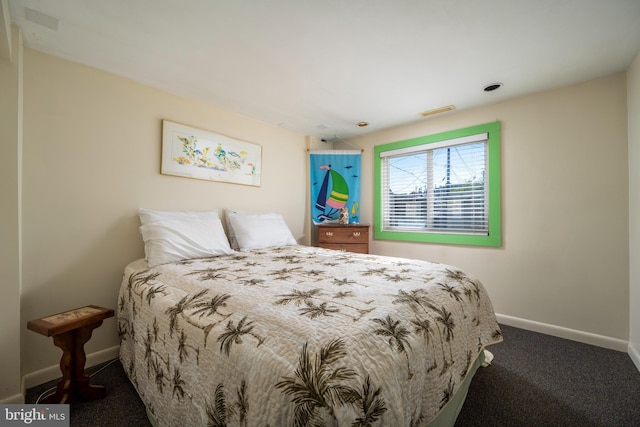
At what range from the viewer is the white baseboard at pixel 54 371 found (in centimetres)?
169

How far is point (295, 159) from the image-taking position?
366cm

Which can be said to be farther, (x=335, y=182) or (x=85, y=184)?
(x=335, y=182)

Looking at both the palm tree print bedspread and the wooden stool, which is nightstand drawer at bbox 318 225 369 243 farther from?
the wooden stool

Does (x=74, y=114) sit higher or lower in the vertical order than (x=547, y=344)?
higher

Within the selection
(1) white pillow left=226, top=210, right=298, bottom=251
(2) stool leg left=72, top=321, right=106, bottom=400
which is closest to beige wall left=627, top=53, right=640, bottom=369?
(1) white pillow left=226, top=210, right=298, bottom=251

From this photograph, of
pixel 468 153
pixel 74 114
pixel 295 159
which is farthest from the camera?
pixel 295 159

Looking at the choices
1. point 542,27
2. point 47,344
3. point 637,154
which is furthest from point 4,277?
point 637,154

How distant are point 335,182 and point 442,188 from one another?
1445 mm

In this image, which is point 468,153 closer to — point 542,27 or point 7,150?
point 542,27

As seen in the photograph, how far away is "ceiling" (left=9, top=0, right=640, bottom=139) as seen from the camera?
58.0 inches

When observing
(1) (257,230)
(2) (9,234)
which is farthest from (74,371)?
(1) (257,230)

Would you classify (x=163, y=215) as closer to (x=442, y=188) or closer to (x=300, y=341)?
(x=300, y=341)

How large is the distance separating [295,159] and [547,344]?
332 cm

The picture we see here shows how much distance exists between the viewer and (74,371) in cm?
156
